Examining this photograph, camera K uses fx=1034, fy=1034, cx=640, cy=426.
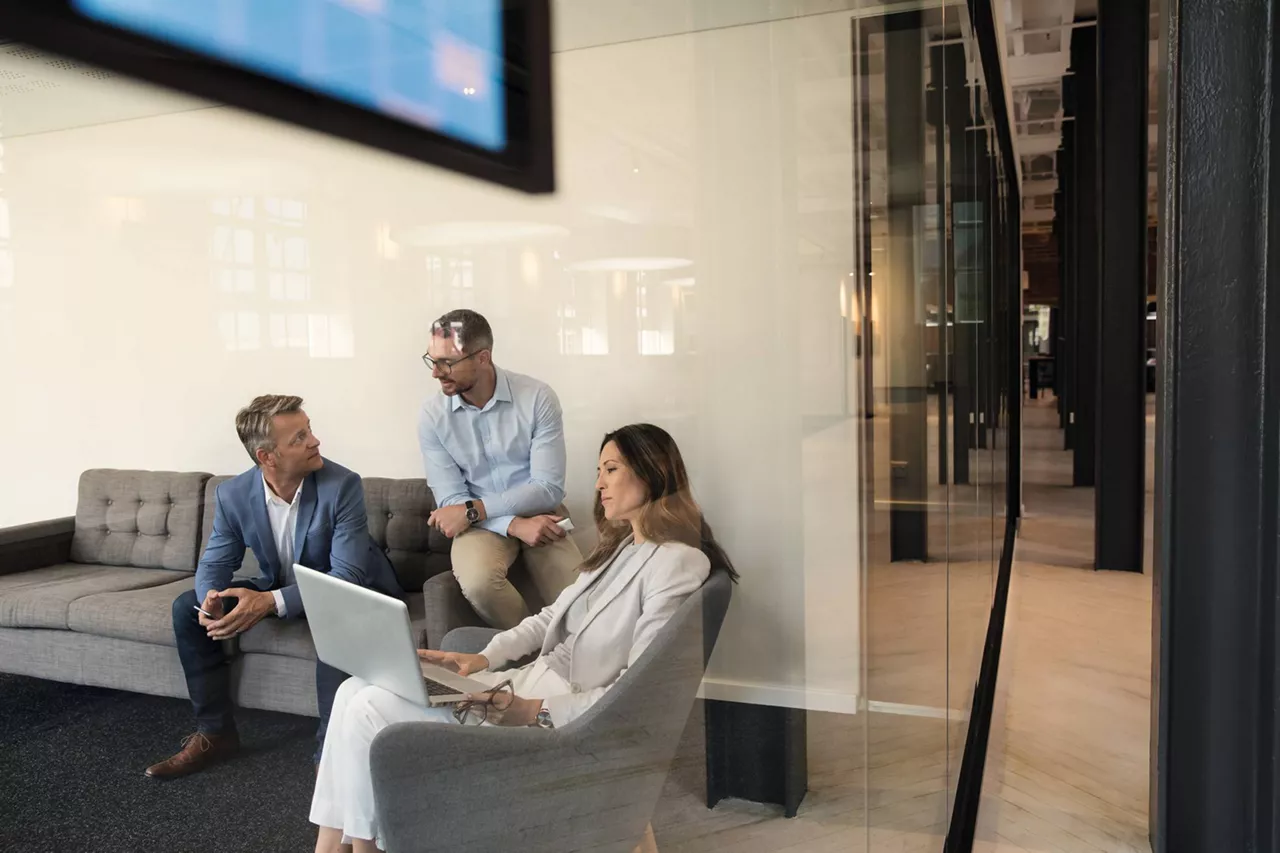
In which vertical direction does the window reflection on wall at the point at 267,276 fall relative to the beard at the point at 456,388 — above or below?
above

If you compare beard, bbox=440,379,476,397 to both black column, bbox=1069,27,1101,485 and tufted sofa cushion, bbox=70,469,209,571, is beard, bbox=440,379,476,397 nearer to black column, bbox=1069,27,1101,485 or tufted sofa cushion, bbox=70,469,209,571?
tufted sofa cushion, bbox=70,469,209,571

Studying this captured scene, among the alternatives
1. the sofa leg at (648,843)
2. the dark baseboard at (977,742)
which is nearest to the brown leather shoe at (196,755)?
the sofa leg at (648,843)

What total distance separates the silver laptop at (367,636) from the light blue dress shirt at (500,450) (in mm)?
76

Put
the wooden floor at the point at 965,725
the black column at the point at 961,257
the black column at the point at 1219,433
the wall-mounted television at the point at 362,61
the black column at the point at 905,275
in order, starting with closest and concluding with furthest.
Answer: the wall-mounted television at the point at 362,61 < the wooden floor at the point at 965,725 < the black column at the point at 905,275 < the black column at the point at 1219,433 < the black column at the point at 961,257

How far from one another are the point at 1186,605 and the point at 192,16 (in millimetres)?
2808

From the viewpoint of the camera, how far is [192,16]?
479 millimetres

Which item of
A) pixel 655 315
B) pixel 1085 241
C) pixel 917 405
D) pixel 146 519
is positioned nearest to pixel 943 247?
pixel 917 405

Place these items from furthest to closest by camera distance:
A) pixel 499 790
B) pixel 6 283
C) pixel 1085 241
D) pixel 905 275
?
1. pixel 1085 241
2. pixel 905 275
3. pixel 499 790
4. pixel 6 283

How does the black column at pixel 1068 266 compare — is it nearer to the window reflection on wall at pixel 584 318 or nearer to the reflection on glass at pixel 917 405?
the reflection on glass at pixel 917 405

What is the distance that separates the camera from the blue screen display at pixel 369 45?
480 millimetres

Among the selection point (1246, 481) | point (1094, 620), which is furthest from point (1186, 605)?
point (1094, 620)

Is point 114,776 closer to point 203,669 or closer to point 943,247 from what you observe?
point 203,669

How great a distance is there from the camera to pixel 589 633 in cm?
75

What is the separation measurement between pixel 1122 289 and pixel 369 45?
287 inches
